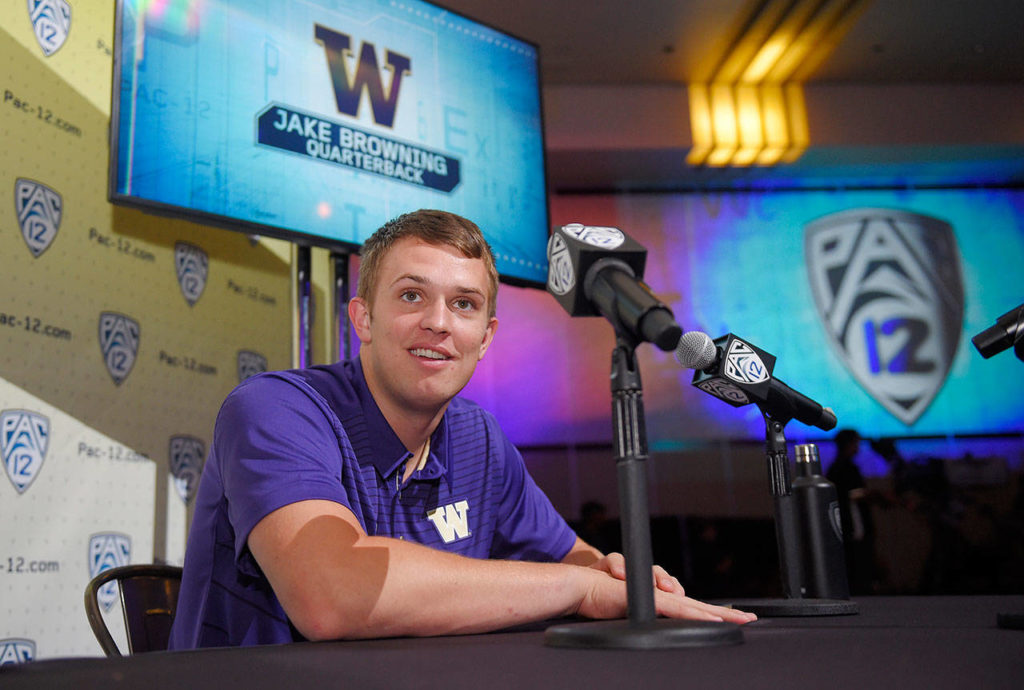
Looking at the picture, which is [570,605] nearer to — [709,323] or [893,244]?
[709,323]

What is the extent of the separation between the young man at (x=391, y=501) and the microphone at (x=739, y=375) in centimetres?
26

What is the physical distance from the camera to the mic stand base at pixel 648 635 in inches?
25.3

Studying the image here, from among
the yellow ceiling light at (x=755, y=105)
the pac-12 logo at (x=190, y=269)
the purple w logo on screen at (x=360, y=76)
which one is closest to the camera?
the purple w logo on screen at (x=360, y=76)

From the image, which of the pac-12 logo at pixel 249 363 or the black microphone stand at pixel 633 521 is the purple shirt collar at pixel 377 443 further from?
the pac-12 logo at pixel 249 363

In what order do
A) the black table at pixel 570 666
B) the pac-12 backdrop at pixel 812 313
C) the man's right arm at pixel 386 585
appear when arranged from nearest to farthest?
the black table at pixel 570 666 → the man's right arm at pixel 386 585 → the pac-12 backdrop at pixel 812 313

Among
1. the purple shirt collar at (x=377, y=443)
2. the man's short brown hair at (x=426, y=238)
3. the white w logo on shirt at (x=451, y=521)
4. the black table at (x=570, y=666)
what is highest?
the man's short brown hair at (x=426, y=238)

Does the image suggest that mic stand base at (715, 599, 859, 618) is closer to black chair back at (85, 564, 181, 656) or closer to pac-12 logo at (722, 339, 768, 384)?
pac-12 logo at (722, 339, 768, 384)

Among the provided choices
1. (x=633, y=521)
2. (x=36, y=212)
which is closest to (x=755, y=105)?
(x=36, y=212)

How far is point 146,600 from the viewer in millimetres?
1413

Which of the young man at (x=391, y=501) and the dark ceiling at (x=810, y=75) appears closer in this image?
the young man at (x=391, y=501)

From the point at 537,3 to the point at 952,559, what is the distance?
4026 mm

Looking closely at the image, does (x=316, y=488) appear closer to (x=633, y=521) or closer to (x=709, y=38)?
(x=633, y=521)

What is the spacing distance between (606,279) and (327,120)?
1652mm

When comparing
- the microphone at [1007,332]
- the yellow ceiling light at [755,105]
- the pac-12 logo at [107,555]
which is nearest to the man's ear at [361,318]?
the microphone at [1007,332]
